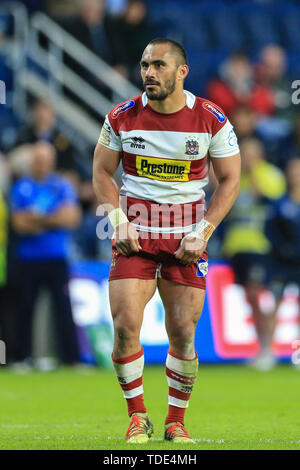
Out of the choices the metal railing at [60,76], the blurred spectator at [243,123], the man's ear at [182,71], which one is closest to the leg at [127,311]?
the man's ear at [182,71]

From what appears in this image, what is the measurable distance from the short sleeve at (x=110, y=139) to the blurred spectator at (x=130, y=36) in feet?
31.1

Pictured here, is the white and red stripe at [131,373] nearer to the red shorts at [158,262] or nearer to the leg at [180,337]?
the leg at [180,337]

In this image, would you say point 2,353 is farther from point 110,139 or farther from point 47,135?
point 110,139

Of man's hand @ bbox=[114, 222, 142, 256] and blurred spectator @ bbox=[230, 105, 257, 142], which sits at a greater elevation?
blurred spectator @ bbox=[230, 105, 257, 142]

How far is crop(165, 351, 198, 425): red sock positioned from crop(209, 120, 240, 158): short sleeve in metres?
1.28

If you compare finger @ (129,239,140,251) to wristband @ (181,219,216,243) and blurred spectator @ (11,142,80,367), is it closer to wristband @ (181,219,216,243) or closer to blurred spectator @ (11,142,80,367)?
wristband @ (181,219,216,243)

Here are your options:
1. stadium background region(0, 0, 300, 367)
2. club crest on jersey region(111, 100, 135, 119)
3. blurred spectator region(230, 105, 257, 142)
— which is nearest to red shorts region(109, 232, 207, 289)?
club crest on jersey region(111, 100, 135, 119)

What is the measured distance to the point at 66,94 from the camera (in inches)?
637

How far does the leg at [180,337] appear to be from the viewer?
20.5 ft

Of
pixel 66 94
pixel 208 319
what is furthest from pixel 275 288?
pixel 66 94

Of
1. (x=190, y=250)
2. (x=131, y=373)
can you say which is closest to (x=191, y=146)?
(x=190, y=250)

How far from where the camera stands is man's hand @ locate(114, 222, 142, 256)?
6.18 metres

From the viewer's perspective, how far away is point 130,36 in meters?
15.7
